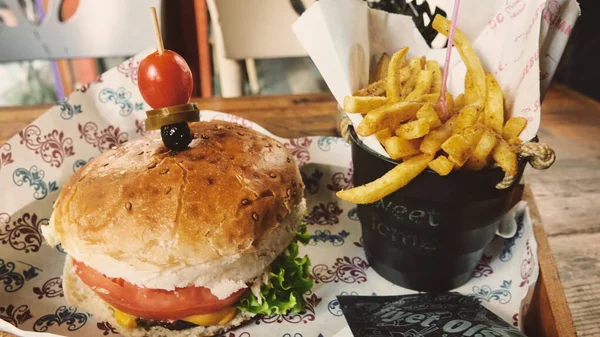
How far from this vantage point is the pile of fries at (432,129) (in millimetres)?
1308

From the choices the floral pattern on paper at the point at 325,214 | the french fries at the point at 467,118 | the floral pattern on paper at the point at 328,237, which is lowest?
the floral pattern on paper at the point at 328,237

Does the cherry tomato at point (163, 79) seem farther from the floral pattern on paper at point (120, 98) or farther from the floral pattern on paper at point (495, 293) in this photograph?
the floral pattern on paper at point (495, 293)

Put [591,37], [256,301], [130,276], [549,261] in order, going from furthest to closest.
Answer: [591,37] → [549,261] → [256,301] → [130,276]

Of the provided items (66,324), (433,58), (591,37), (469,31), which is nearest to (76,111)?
(66,324)

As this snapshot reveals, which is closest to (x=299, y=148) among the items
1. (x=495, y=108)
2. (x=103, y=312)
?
(x=495, y=108)

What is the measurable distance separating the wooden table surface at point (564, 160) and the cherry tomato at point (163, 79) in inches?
39.6

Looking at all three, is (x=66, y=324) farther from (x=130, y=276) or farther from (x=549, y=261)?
(x=549, y=261)

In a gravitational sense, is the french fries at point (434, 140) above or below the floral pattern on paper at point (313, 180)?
above

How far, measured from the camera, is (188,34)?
4578 mm

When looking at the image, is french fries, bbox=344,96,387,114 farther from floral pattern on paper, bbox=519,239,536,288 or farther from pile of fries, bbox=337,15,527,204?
floral pattern on paper, bbox=519,239,536,288

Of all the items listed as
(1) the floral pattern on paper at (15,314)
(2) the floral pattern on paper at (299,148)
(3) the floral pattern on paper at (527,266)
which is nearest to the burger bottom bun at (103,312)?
(1) the floral pattern on paper at (15,314)

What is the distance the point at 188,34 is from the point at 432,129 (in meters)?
3.70

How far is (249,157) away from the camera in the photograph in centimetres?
151

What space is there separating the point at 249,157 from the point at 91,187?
48 cm
